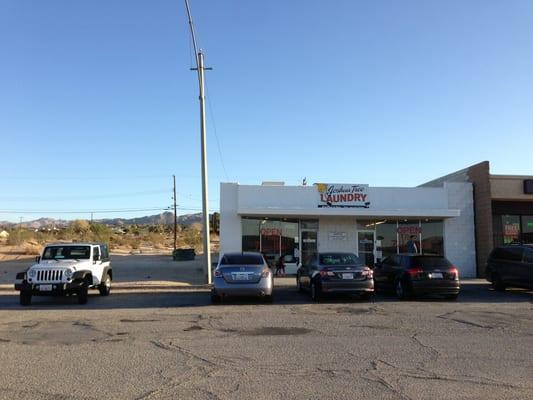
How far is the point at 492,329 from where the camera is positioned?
36.8 feet

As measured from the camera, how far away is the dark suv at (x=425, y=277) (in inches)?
654

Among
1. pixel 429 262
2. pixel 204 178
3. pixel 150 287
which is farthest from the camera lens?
pixel 204 178

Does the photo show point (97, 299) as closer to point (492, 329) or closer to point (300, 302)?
point (300, 302)

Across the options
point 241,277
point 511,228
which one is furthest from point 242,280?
point 511,228

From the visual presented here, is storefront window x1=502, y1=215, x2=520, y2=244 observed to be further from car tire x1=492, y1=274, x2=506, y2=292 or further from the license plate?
the license plate

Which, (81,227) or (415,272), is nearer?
(415,272)

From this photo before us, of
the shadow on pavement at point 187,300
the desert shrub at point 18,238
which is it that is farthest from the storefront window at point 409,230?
the desert shrub at point 18,238

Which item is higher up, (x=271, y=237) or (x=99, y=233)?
(x=99, y=233)

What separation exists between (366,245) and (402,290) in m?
9.69

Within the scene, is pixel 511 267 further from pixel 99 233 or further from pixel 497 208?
pixel 99 233

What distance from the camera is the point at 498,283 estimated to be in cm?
2027

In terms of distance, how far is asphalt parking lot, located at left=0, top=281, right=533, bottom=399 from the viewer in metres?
6.64

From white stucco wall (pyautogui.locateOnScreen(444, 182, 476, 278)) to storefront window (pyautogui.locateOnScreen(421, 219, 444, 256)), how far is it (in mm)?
235

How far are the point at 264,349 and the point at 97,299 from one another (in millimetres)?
10230
